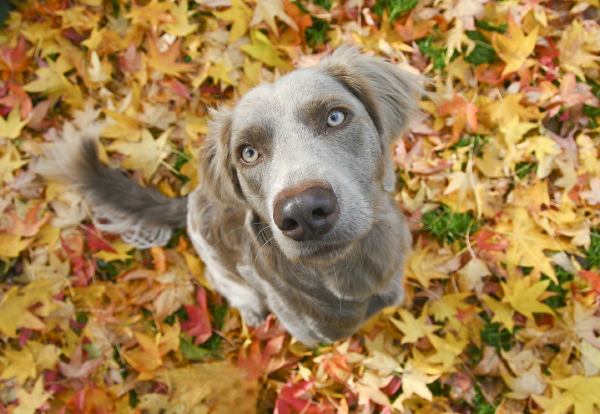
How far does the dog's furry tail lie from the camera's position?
3.40 meters

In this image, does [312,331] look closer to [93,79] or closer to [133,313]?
[133,313]

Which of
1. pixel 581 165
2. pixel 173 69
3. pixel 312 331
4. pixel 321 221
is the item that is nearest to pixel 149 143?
A: pixel 173 69

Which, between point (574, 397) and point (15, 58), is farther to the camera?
point (15, 58)

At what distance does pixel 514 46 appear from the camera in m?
3.62


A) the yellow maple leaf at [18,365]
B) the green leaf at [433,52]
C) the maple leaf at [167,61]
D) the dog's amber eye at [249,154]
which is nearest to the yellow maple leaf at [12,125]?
the maple leaf at [167,61]

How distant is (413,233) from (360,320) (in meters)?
1.00

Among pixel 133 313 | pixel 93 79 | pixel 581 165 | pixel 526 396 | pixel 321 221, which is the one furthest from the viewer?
pixel 93 79

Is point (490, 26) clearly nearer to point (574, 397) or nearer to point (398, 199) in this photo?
point (398, 199)

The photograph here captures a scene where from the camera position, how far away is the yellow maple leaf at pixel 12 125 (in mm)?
3985

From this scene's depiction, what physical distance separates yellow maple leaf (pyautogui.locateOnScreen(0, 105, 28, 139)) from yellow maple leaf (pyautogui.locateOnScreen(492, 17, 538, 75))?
3.91 metres

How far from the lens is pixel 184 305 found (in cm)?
375

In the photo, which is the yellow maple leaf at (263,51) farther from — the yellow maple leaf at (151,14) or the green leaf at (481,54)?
the green leaf at (481,54)

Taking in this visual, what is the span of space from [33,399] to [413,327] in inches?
109

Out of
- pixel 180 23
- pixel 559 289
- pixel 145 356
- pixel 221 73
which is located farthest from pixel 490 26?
pixel 145 356
